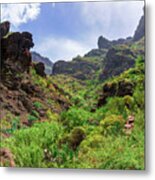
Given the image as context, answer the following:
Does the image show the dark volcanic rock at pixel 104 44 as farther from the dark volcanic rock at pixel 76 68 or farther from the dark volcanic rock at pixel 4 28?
the dark volcanic rock at pixel 4 28

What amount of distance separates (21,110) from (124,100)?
499mm

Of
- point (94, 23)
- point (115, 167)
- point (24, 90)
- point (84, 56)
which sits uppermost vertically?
point (94, 23)

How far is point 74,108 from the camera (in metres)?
2.57

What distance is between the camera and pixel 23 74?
8.63ft

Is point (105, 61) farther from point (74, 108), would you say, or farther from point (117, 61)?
point (74, 108)

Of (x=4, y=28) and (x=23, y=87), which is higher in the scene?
(x=4, y=28)

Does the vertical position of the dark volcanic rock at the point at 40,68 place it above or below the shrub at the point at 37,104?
above

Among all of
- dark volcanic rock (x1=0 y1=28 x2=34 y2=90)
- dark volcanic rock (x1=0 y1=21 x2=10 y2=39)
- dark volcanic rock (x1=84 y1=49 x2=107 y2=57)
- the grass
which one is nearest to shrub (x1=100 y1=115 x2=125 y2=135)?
the grass

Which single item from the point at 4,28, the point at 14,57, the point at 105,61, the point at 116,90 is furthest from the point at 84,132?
the point at 4,28

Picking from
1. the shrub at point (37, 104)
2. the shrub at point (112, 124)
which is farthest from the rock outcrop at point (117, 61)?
the shrub at point (37, 104)

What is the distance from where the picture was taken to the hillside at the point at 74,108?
8.15 feet

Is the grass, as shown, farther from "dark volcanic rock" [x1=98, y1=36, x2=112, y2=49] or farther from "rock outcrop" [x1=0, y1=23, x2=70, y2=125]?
"dark volcanic rock" [x1=98, y1=36, x2=112, y2=49]

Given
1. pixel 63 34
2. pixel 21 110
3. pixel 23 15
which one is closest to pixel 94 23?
pixel 63 34

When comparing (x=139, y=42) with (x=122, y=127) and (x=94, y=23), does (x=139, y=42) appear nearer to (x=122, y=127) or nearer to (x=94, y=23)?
(x=94, y=23)
